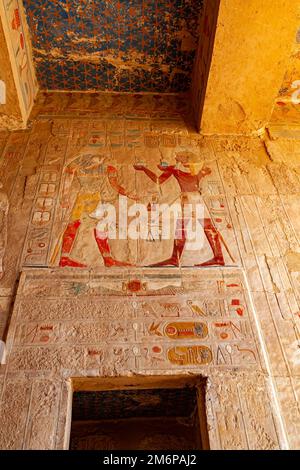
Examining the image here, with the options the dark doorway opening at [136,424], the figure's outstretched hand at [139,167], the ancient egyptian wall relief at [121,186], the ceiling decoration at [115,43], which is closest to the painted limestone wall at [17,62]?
the ceiling decoration at [115,43]

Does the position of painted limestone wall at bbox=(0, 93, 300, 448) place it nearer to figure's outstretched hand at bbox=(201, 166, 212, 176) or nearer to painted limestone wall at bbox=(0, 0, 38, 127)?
figure's outstretched hand at bbox=(201, 166, 212, 176)

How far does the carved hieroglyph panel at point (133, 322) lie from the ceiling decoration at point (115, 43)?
7.41ft

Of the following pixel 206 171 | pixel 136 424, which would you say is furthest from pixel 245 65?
pixel 136 424

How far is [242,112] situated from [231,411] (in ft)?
8.25

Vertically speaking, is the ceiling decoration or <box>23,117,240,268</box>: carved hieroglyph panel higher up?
the ceiling decoration

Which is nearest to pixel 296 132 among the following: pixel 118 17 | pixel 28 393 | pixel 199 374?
pixel 118 17

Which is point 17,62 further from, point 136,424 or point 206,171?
point 136,424

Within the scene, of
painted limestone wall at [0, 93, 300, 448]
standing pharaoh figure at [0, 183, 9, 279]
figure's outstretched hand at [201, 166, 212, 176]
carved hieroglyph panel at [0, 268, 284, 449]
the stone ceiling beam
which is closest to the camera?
carved hieroglyph panel at [0, 268, 284, 449]

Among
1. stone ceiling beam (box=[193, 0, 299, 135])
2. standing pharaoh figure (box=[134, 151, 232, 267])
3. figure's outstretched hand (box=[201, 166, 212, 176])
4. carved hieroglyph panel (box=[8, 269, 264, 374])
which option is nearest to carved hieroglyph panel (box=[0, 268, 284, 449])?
carved hieroglyph panel (box=[8, 269, 264, 374])

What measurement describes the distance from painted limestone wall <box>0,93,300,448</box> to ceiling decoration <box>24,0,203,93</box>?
400 millimetres

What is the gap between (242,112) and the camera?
3.73 meters

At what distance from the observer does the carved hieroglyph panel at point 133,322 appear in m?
2.32

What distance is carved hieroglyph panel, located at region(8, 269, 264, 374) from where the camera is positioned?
2318mm

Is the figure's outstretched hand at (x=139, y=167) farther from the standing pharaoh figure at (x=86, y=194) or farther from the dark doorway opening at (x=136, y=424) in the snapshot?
the dark doorway opening at (x=136, y=424)
